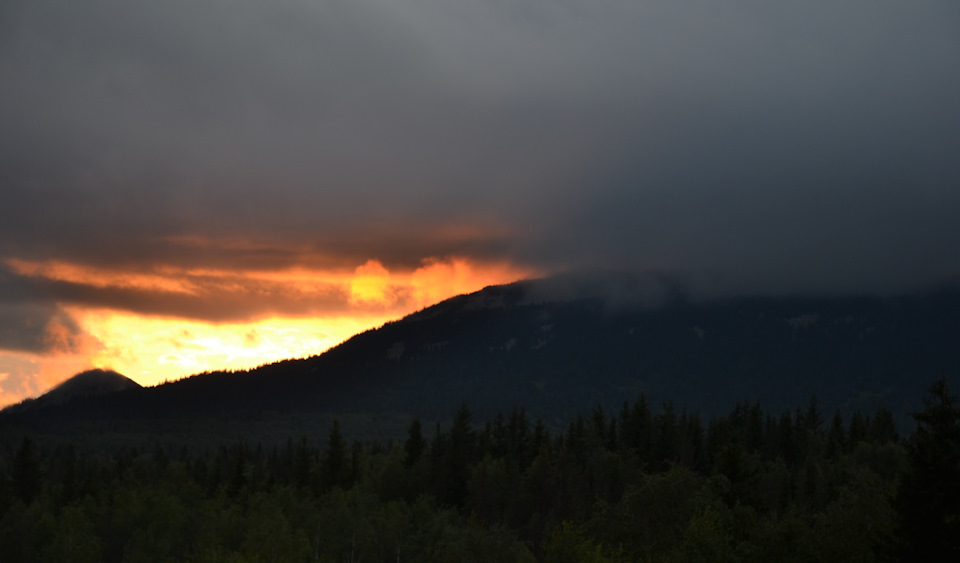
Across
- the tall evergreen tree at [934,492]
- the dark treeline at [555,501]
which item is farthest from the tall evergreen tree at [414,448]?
the tall evergreen tree at [934,492]

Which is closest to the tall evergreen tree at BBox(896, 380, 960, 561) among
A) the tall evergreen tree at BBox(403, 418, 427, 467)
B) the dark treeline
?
the dark treeline

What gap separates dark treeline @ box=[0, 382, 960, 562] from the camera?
46250 millimetres

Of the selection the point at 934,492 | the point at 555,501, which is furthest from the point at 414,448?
the point at 934,492

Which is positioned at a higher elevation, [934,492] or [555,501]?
[934,492]

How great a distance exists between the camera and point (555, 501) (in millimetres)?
126188

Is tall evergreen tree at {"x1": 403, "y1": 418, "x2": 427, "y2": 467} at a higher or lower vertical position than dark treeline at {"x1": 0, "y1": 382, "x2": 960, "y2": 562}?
higher

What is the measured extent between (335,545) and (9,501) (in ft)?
221

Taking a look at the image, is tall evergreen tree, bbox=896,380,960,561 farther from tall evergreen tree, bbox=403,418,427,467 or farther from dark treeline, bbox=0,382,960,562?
tall evergreen tree, bbox=403,418,427,467

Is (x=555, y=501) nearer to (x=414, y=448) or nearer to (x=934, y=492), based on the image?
(x=414, y=448)

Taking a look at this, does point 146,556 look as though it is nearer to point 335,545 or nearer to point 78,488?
point 335,545

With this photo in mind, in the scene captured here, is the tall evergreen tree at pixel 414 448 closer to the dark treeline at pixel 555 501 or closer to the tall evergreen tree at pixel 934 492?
the dark treeline at pixel 555 501

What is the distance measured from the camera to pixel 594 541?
65.4m

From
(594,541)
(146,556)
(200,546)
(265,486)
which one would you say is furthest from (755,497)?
(265,486)

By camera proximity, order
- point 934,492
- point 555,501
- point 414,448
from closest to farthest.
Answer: point 934,492
point 555,501
point 414,448
